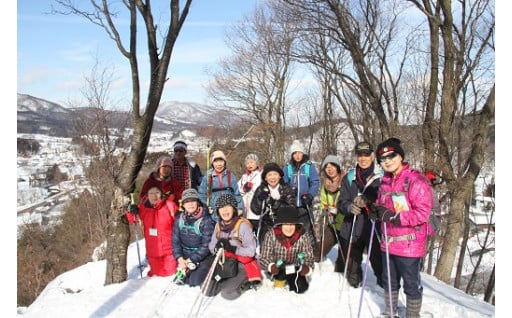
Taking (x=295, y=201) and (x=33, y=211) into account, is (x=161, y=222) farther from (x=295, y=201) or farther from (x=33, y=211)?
(x=33, y=211)

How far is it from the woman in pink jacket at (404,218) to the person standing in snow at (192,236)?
2.43m

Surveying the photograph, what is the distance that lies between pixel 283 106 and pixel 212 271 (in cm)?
1947

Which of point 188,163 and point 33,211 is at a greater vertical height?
point 188,163

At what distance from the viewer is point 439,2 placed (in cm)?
854

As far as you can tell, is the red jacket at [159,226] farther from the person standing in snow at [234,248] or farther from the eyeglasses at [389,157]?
the eyeglasses at [389,157]

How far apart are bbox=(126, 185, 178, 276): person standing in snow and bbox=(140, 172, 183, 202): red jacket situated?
21cm

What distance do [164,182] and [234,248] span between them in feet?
6.17

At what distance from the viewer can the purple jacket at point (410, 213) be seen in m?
3.74

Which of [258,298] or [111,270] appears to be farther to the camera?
[111,270]

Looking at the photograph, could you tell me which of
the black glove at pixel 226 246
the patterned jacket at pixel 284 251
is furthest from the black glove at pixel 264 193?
the black glove at pixel 226 246

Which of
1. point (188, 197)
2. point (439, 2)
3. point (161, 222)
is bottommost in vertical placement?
point (161, 222)

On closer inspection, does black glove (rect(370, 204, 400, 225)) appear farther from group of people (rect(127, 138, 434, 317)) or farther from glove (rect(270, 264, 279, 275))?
glove (rect(270, 264, 279, 275))
